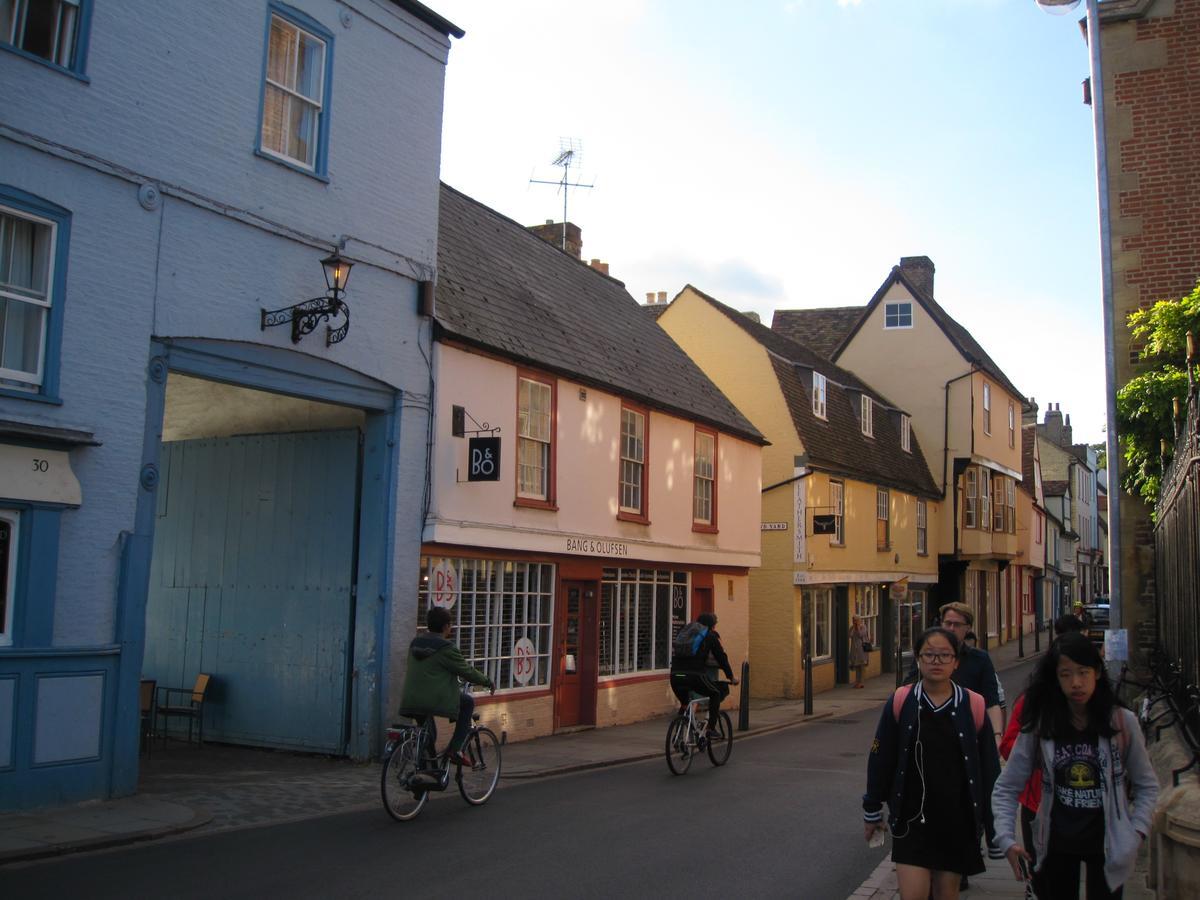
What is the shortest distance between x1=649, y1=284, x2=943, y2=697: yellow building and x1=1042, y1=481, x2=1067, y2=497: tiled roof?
31466 millimetres

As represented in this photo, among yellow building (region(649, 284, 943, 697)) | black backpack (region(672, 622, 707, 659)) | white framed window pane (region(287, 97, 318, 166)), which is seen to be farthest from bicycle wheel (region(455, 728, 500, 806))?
yellow building (region(649, 284, 943, 697))

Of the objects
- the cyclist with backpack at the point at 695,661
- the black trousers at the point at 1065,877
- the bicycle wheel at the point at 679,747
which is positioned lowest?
the bicycle wheel at the point at 679,747

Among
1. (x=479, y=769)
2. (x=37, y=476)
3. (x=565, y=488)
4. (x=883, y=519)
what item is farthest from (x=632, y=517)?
(x=883, y=519)

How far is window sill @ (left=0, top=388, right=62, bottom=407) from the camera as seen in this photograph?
9562 millimetres

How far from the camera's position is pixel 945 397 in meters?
37.3

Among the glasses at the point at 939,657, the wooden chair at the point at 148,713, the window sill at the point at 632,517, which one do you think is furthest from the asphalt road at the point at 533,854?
the window sill at the point at 632,517

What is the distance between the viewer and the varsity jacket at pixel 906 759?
531 centimetres

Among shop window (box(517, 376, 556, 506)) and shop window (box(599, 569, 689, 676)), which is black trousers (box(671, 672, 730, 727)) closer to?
shop window (box(517, 376, 556, 506))

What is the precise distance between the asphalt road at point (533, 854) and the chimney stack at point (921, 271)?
32327mm

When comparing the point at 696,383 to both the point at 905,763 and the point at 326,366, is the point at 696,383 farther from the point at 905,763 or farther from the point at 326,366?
the point at 905,763

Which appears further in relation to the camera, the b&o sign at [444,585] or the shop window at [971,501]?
the shop window at [971,501]

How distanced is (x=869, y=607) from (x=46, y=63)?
26.3 m

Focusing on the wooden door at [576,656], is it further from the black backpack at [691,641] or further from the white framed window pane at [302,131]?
the white framed window pane at [302,131]

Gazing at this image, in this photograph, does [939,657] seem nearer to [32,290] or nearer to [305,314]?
[32,290]
